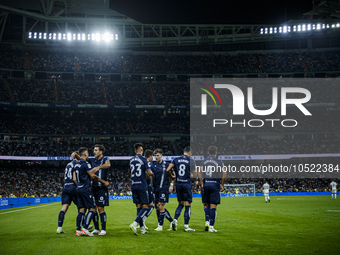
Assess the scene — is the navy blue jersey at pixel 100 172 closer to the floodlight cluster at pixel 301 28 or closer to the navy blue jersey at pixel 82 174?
the navy blue jersey at pixel 82 174

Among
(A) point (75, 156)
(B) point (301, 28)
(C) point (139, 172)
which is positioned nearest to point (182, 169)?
(C) point (139, 172)

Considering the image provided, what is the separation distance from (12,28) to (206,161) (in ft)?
192

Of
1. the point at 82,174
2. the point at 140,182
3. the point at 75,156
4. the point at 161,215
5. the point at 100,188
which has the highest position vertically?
the point at 75,156

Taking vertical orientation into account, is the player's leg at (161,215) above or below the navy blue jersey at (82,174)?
below

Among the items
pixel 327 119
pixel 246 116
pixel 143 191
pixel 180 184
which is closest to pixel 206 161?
pixel 180 184

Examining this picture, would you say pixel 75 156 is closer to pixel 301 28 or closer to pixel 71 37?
pixel 71 37

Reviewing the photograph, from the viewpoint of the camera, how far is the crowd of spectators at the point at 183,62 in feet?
199

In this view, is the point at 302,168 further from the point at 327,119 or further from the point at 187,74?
the point at 187,74

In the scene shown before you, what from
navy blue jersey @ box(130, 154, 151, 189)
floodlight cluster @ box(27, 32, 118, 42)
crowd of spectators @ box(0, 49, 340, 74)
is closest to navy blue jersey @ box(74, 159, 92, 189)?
navy blue jersey @ box(130, 154, 151, 189)

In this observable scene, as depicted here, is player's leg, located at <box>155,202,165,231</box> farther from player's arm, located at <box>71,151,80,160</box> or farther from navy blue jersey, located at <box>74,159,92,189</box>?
player's arm, located at <box>71,151,80,160</box>

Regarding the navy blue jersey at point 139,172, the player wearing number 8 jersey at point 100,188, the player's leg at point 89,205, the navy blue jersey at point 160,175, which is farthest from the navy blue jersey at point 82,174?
the navy blue jersey at point 160,175

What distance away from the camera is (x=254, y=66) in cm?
6438

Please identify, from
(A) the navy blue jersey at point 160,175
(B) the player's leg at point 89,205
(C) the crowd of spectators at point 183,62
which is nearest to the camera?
(B) the player's leg at point 89,205

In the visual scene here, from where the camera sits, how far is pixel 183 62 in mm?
64375
